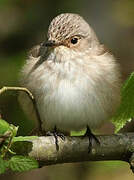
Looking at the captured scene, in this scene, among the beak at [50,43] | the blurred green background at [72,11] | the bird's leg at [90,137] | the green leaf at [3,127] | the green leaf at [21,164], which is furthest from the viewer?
the blurred green background at [72,11]

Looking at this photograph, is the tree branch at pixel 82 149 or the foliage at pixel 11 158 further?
the tree branch at pixel 82 149

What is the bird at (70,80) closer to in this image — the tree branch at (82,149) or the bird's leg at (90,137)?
the bird's leg at (90,137)

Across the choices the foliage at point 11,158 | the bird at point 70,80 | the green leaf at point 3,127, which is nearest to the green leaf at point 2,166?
the foliage at point 11,158

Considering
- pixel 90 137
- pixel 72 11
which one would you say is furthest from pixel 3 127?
pixel 72 11

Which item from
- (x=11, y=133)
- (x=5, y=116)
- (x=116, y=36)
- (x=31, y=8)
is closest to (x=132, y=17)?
(x=116, y=36)

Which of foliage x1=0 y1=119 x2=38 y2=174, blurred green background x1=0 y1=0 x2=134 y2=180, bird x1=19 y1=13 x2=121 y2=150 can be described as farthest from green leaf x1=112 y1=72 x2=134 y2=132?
blurred green background x1=0 y1=0 x2=134 y2=180

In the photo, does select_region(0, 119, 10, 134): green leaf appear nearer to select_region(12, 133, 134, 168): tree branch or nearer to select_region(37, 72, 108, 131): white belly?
select_region(12, 133, 134, 168): tree branch
